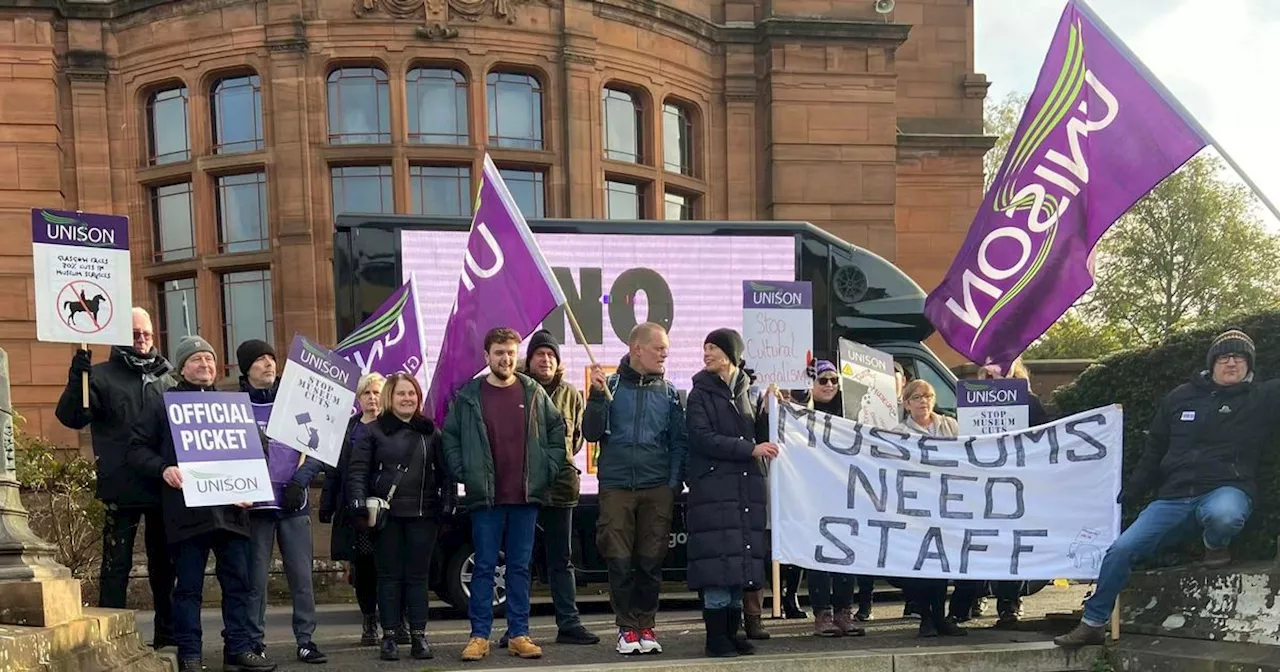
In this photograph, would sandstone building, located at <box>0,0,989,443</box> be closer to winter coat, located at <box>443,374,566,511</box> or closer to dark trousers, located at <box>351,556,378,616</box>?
dark trousers, located at <box>351,556,378,616</box>

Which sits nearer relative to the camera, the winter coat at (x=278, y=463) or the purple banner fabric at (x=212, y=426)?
the purple banner fabric at (x=212, y=426)

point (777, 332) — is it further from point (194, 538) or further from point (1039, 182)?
point (194, 538)

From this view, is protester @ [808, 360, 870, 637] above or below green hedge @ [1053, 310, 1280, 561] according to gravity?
below

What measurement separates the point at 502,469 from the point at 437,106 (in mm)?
11903

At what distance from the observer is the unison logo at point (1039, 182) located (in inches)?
267

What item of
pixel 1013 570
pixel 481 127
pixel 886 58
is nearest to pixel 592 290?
pixel 1013 570

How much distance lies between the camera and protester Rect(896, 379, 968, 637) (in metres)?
6.83

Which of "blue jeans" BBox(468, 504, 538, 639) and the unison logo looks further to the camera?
the unison logo

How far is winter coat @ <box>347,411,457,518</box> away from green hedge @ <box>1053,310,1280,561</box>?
4520 mm

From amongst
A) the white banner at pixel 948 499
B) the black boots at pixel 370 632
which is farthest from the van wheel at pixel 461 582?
the white banner at pixel 948 499

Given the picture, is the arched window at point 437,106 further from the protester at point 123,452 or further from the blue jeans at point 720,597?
the blue jeans at point 720,597

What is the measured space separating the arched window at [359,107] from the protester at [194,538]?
11.2 metres

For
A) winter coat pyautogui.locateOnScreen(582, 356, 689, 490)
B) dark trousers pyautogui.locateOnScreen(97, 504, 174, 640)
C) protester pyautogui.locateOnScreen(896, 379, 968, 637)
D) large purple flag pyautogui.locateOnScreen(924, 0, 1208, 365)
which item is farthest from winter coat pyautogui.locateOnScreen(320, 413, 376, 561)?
large purple flag pyautogui.locateOnScreen(924, 0, 1208, 365)

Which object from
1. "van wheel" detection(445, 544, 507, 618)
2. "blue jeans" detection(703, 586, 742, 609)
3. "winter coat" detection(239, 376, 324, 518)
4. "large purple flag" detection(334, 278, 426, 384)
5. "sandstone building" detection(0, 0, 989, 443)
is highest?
"sandstone building" detection(0, 0, 989, 443)
